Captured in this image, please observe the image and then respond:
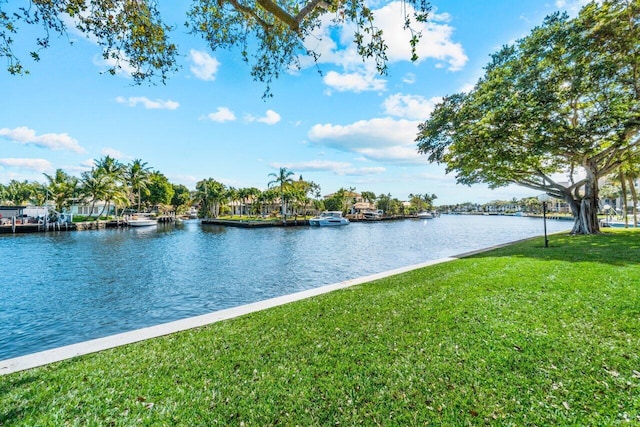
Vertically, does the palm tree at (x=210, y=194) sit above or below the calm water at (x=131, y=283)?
above

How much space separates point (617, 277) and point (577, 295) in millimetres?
2070

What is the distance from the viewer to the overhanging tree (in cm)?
1322

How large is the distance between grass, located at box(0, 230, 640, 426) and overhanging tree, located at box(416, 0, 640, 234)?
35.7 feet

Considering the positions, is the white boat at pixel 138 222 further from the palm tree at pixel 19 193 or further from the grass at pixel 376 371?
the grass at pixel 376 371

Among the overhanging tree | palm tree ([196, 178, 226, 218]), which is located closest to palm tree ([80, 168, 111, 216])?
palm tree ([196, 178, 226, 218])

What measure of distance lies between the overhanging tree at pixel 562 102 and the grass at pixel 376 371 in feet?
35.7

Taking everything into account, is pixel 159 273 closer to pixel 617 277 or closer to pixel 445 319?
pixel 445 319

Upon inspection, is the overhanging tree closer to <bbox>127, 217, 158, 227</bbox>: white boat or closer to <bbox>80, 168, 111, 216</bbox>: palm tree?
<bbox>80, 168, 111, 216</bbox>: palm tree

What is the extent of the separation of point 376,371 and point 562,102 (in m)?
17.0

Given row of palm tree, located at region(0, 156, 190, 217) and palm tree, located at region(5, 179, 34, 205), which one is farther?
palm tree, located at region(5, 179, 34, 205)

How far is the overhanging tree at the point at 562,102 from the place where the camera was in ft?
43.4

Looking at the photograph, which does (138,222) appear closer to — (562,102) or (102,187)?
(102,187)

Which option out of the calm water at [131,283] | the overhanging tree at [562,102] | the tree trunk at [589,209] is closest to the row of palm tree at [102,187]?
the calm water at [131,283]

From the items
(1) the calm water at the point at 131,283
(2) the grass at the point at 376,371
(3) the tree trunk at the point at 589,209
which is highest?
(3) the tree trunk at the point at 589,209
